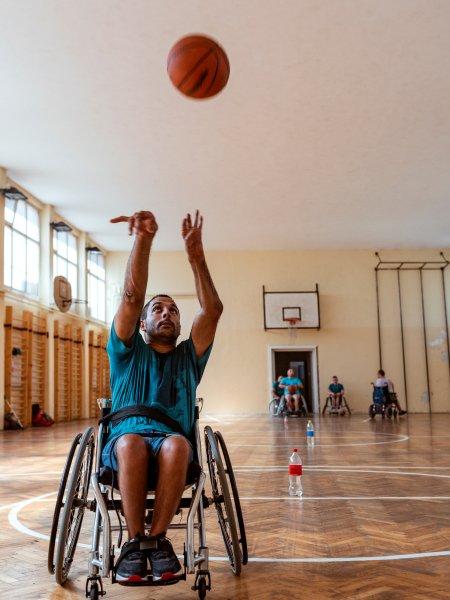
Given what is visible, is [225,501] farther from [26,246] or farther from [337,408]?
[337,408]

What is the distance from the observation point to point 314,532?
334cm

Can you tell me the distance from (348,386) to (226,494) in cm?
1729

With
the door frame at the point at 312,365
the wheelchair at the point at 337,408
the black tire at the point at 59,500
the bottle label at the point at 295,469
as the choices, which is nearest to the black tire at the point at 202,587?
the black tire at the point at 59,500

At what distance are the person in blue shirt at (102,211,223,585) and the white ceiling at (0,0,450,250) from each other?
6068mm

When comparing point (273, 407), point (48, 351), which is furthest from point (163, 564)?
point (273, 407)

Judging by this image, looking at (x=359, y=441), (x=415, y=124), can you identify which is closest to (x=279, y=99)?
(x=415, y=124)

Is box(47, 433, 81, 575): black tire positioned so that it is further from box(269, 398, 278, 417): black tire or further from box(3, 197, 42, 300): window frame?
box(269, 398, 278, 417): black tire

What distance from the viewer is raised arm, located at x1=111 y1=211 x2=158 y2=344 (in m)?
2.42

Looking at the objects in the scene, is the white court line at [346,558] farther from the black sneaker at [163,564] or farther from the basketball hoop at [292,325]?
the basketball hoop at [292,325]

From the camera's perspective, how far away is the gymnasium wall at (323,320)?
63.1 ft

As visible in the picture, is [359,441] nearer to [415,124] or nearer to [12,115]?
[415,124]

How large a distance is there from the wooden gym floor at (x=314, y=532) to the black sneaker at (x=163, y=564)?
0.36 meters

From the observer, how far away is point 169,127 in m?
10.9

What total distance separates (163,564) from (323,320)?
704 inches
